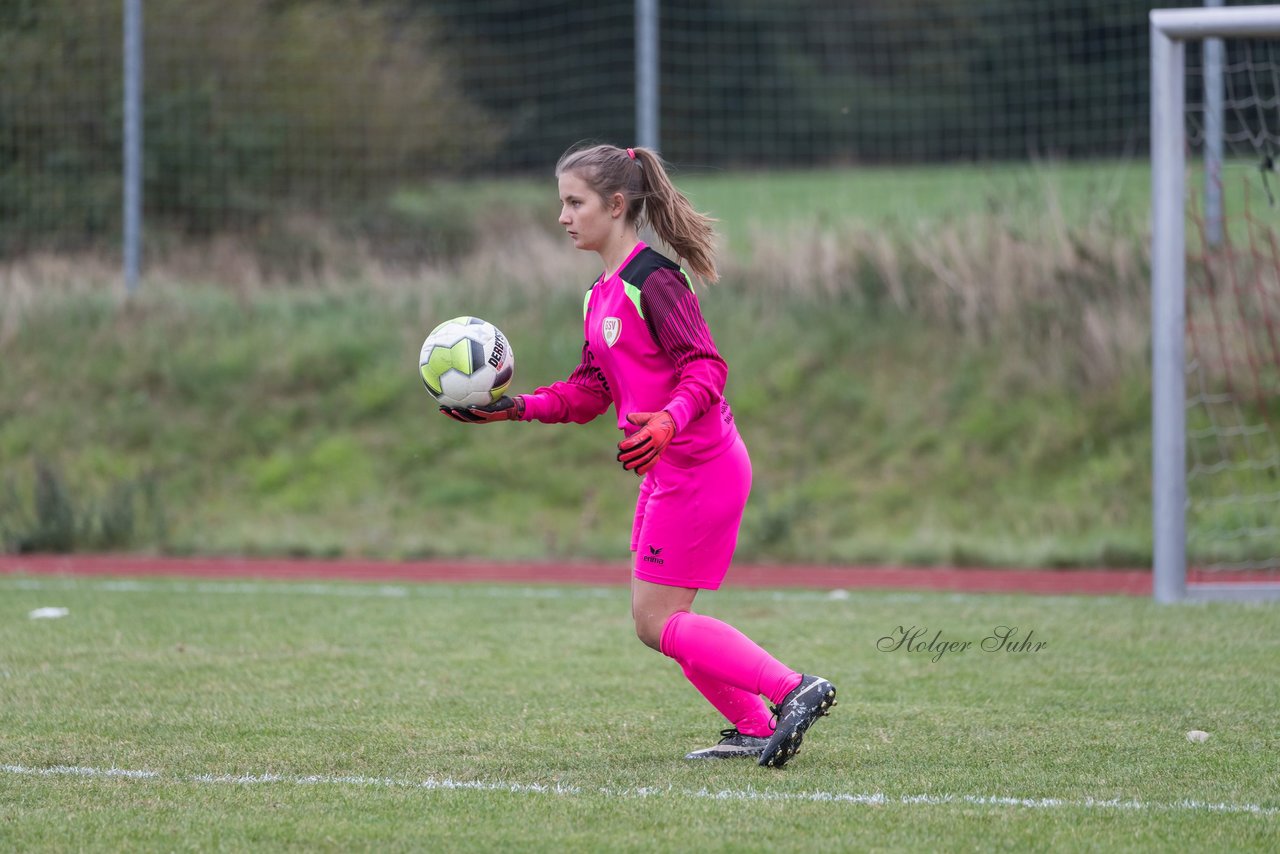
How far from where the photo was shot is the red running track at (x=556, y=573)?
9.37m

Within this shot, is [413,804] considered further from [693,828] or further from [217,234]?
[217,234]

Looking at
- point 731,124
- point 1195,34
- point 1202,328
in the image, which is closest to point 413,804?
point 1195,34

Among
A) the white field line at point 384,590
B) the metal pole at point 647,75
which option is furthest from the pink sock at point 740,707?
the metal pole at point 647,75

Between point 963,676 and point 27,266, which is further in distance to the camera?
point 27,266

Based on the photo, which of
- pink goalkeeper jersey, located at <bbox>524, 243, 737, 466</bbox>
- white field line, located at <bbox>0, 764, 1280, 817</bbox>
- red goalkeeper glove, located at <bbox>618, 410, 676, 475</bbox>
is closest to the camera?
white field line, located at <bbox>0, 764, 1280, 817</bbox>

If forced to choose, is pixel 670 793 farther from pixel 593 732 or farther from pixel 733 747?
pixel 593 732

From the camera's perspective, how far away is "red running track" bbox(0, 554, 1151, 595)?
30.7 ft

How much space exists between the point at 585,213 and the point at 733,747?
174 centimetres

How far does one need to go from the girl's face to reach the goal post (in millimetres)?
4652

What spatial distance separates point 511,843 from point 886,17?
Answer: 18574mm

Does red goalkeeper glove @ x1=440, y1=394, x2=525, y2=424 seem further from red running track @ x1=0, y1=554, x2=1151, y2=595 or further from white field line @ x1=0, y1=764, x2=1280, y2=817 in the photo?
red running track @ x1=0, y1=554, x2=1151, y2=595

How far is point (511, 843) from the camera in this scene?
371 centimetres

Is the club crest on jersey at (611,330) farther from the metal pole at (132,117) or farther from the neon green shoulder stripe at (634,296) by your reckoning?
the metal pole at (132,117)
